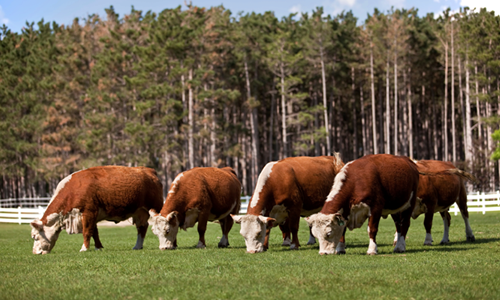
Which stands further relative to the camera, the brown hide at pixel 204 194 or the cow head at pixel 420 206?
the cow head at pixel 420 206

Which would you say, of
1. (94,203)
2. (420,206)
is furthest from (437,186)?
(94,203)

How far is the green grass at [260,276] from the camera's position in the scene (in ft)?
22.3

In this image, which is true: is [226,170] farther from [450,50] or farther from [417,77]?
[417,77]

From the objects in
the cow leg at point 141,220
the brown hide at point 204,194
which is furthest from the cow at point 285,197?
the cow leg at point 141,220

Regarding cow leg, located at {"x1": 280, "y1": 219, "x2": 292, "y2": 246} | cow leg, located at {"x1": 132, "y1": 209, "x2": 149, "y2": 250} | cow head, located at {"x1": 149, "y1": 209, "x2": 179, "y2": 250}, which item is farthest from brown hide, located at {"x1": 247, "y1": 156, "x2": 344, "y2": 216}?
cow leg, located at {"x1": 132, "y1": 209, "x2": 149, "y2": 250}

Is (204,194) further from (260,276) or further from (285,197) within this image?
(260,276)

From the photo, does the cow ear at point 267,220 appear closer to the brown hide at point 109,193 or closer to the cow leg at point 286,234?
the cow leg at point 286,234

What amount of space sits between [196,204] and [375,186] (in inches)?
180

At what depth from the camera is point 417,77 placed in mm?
59562

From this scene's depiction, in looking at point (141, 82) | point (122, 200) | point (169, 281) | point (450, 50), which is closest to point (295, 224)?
point (122, 200)

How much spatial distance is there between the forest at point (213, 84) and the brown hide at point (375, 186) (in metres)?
33.5

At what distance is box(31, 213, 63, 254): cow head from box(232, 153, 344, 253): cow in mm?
4336

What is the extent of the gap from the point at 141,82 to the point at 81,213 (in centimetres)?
3226

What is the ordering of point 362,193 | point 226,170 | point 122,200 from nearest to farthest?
point 362,193
point 122,200
point 226,170
